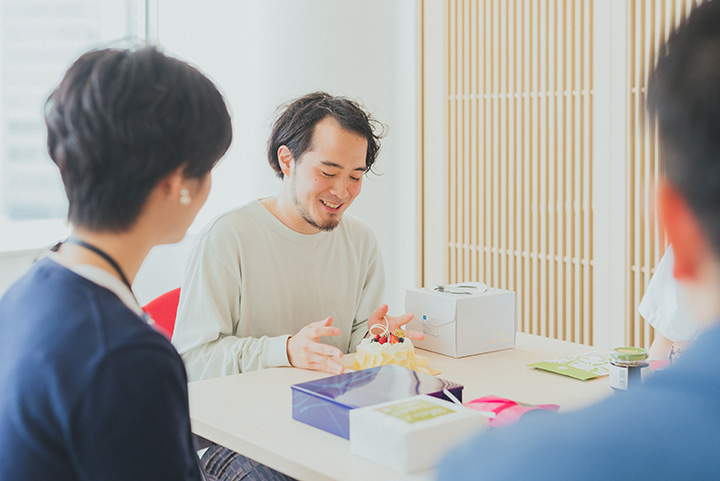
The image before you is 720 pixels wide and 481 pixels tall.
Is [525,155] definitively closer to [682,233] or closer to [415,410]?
[415,410]

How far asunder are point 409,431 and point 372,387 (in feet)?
1.04

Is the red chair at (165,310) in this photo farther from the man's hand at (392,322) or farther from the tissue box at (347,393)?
the tissue box at (347,393)

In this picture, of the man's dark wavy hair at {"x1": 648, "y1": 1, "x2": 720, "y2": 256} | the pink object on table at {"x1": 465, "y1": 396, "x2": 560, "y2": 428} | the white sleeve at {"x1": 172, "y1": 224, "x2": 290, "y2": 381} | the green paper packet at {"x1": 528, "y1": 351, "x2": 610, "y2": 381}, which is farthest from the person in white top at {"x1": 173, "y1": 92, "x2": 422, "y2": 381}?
the man's dark wavy hair at {"x1": 648, "y1": 1, "x2": 720, "y2": 256}

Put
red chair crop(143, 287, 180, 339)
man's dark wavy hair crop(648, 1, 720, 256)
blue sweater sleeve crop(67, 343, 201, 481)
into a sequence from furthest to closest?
red chair crop(143, 287, 180, 339) < blue sweater sleeve crop(67, 343, 201, 481) < man's dark wavy hair crop(648, 1, 720, 256)

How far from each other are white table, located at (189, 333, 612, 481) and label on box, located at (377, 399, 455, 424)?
0.32 feet

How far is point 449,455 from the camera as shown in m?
0.54

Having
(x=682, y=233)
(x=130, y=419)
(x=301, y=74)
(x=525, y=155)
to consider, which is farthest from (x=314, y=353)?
(x=301, y=74)

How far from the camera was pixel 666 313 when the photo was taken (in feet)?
7.93

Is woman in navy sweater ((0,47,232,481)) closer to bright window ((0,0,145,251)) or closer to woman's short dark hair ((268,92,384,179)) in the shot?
woman's short dark hair ((268,92,384,179))

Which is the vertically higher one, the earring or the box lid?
the earring

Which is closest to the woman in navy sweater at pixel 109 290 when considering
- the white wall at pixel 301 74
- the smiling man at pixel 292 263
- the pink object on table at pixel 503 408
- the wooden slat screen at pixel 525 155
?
the pink object on table at pixel 503 408

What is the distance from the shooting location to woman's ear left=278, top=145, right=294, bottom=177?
2.60 meters

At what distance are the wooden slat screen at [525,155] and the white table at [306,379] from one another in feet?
4.56

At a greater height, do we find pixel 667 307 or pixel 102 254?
pixel 102 254
